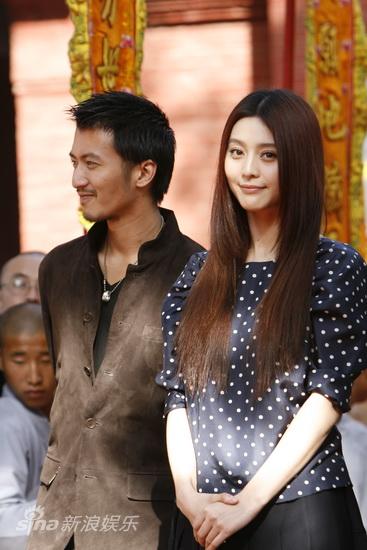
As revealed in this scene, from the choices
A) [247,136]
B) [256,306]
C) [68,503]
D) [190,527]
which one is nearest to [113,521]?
[68,503]

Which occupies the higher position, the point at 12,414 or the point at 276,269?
the point at 276,269

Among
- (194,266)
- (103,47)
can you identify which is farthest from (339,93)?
(194,266)

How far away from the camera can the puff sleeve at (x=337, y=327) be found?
296 centimetres

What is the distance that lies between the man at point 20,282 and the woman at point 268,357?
2.67m

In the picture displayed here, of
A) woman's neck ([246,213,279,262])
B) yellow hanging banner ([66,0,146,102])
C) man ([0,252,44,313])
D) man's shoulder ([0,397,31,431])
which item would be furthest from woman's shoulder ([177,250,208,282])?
man ([0,252,44,313])

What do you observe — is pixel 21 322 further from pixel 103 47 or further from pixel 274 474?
pixel 274 474

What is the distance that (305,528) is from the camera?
9.54ft

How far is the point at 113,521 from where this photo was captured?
3.47 m

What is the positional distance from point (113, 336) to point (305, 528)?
0.87m

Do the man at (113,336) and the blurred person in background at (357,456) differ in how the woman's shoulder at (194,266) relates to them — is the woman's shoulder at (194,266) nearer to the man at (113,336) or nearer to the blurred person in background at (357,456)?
the man at (113,336)

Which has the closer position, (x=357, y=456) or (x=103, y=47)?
(x=103, y=47)

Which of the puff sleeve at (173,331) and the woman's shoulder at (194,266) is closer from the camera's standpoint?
the puff sleeve at (173,331)

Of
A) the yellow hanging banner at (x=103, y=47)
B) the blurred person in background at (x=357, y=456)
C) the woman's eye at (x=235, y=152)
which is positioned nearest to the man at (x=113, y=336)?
the woman's eye at (x=235, y=152)

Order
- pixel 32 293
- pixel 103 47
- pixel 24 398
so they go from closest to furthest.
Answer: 1. pixel 103 47
2. pixel 24 398
3. pixel 32 293
